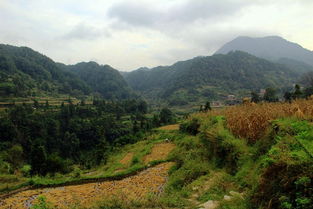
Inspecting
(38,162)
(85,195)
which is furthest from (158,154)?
(38,162)

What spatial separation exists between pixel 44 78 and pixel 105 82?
47.6m

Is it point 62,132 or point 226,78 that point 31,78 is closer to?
point 62,132

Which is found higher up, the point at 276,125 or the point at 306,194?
the point at 276,125

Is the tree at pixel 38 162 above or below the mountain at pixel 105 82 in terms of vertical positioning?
below

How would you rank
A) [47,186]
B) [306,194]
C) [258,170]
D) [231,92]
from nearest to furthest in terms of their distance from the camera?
[306,194] → [258,170] → [47,186] → [231,92]

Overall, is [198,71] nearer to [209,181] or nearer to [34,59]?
[34,59]

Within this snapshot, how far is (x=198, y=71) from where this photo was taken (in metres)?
127

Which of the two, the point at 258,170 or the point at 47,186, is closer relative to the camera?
the point at 258,170

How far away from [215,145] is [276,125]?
3.09 metres

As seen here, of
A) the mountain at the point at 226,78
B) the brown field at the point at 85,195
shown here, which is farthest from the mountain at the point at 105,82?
the brown field at the point at 85,195

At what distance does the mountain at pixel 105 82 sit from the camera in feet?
443

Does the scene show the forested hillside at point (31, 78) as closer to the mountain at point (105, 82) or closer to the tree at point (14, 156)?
the mountain at point (105, 82)

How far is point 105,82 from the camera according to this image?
14700 centimetres

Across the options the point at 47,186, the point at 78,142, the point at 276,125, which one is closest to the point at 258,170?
the point at 276,125
